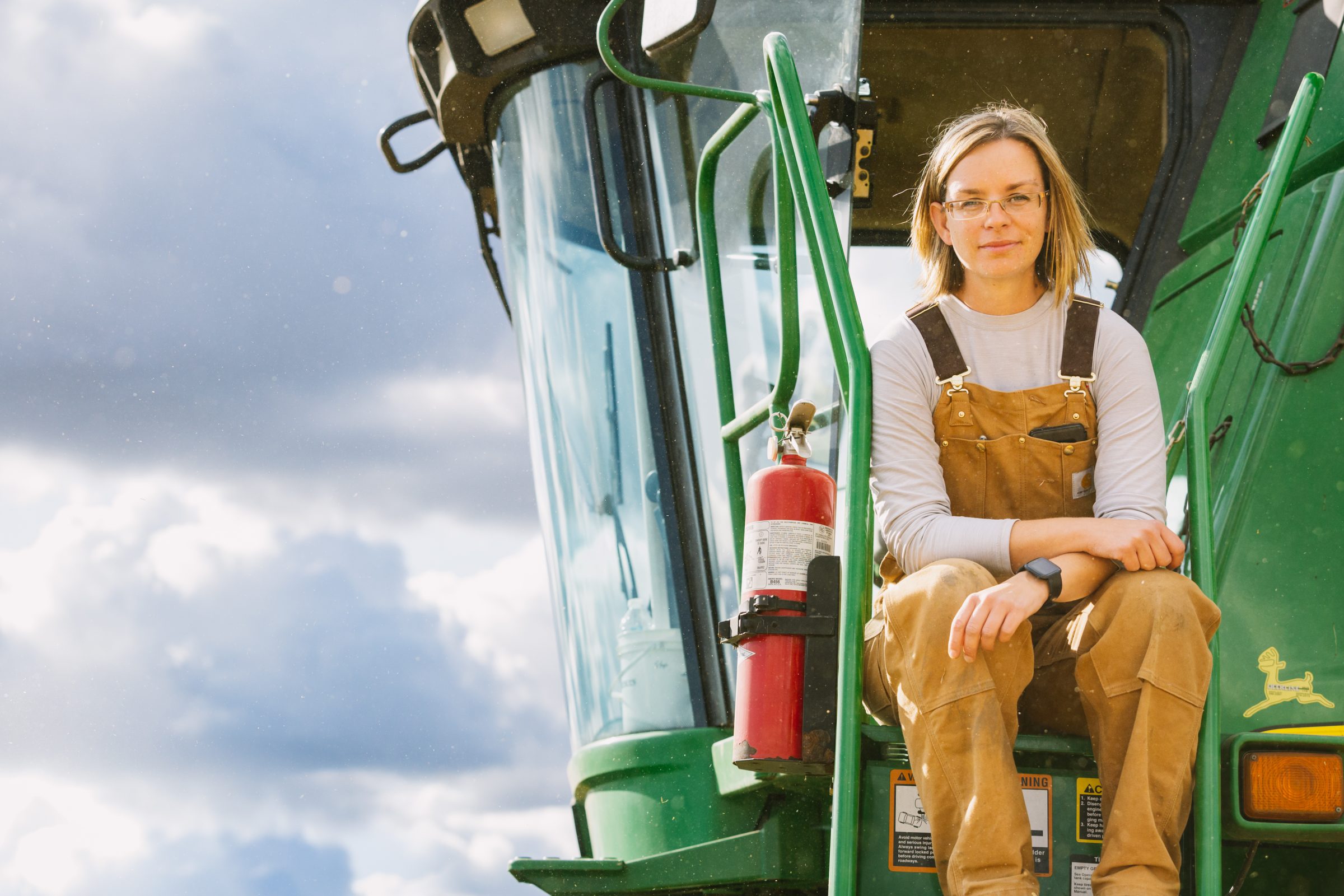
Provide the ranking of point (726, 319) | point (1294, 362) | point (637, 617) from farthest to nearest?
1. point (637, 617)
2. point (726, 319)
3. point (1294, 362)

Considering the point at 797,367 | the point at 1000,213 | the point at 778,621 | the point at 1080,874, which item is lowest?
the point at 1080,874

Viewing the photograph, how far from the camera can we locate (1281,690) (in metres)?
Result: 2.52

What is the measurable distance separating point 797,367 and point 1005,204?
48cm

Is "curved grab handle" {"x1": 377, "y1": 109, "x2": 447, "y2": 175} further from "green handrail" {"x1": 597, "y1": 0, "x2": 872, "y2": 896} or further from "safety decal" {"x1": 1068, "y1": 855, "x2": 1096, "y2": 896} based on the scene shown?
"safety decal" {"x1": 1068, "y1": 855, "x2": 1096, "y2": 896}

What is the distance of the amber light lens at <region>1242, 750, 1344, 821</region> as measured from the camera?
7.09 feet

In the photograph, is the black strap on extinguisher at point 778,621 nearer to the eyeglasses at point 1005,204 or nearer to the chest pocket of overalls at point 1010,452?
the chest pocket of overalls at point 1010,452

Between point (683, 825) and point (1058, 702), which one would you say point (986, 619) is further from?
point (683, 825)

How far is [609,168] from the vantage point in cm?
341

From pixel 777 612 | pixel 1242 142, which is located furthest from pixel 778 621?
pixel 1242 142

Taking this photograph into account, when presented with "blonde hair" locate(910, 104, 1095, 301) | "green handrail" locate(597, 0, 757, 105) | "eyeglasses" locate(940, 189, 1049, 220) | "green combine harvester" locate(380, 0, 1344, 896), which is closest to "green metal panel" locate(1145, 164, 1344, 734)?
"green combine harvester" locate(380, 0, 1344, 896)

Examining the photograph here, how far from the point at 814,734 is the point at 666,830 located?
90 cm

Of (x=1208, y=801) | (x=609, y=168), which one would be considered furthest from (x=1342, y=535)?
(x=609, y=168)

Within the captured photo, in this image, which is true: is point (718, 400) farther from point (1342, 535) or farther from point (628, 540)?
point (1342, 535)

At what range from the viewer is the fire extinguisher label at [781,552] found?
229 centimetres
